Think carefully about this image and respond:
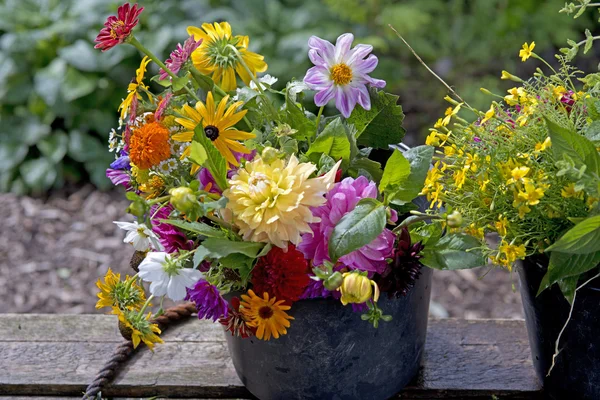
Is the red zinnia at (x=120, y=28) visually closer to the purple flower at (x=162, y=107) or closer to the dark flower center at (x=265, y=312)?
the purple flower at (x=162, y=107)

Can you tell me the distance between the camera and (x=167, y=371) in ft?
3.20

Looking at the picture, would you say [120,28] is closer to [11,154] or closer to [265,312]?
[265,312]

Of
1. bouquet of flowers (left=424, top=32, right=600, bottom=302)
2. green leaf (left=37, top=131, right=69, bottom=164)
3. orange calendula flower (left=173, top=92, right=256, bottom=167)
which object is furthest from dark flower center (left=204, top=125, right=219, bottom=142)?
green leaf (left=37, top=131, right=69, bottom=164)

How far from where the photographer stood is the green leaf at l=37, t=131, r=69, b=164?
2.09 metres

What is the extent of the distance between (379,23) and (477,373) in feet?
5.19

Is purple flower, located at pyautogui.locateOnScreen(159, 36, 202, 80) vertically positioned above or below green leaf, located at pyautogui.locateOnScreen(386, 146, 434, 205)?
above

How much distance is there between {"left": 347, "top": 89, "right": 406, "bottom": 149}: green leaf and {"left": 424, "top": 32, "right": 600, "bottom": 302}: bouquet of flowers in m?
0.06

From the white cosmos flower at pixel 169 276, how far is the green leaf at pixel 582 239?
1.10ft

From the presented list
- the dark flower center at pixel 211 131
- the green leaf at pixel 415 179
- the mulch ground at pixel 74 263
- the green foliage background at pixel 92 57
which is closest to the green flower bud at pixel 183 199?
the dark flower center at pixel 211 131

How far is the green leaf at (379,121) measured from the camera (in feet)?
2.70

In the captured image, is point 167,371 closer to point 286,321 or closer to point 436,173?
point 286,321

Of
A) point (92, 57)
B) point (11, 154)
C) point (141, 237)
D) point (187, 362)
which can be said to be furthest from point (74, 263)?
point (141, 237)

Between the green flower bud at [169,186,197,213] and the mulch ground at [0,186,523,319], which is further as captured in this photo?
the mulch ground at [0,186,523,319]

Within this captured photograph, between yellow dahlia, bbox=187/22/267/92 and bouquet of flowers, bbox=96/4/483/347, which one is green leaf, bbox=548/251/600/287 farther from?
yellow dahlia, bbox=187/22/267/92
